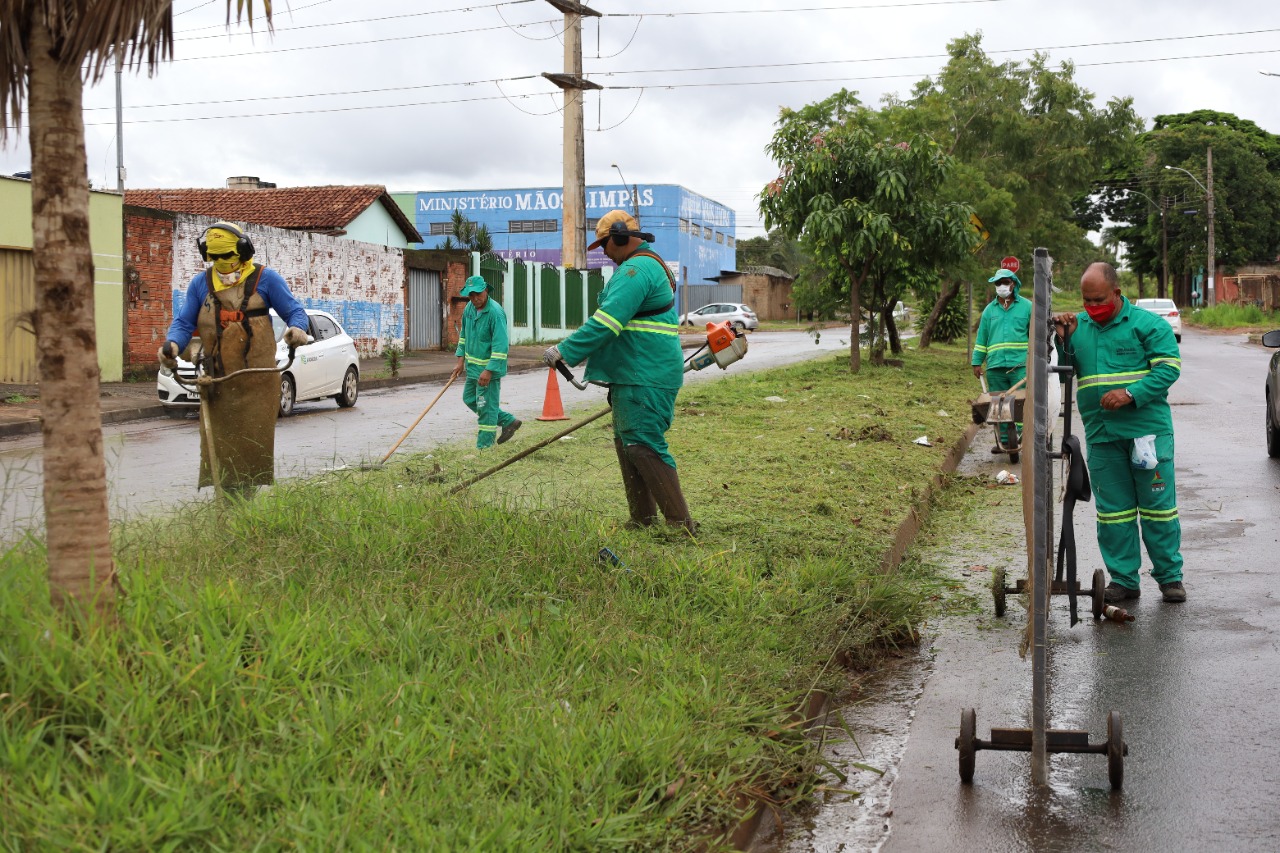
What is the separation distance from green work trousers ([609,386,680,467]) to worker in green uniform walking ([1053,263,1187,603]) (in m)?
2.11

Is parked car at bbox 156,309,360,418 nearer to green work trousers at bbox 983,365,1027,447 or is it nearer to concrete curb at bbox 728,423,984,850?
concrete curb at bbox 728,423,984,850

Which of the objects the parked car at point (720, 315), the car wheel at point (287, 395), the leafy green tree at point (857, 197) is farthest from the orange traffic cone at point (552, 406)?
the parked car at point (720, 315)

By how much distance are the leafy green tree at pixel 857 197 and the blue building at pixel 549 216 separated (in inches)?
1801

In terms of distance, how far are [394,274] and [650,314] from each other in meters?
26.7

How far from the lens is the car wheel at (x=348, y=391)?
18688 millimetres

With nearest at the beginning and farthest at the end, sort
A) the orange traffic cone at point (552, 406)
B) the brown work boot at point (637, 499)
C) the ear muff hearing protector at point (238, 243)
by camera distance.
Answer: the ear muff hearing protector at point (238, 243) → the brown work boot at point (637, 499) → the orange traffic cone at point (552, 406)

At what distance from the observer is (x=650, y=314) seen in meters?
6.97

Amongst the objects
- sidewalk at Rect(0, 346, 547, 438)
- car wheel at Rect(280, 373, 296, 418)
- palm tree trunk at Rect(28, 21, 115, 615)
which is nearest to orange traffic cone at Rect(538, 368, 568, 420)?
sidewalk at Rect(0, 346, 547, 438)

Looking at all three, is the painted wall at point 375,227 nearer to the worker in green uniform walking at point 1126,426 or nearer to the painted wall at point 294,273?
the painted wall at point 294,273

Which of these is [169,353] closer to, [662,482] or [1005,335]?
[662,482]

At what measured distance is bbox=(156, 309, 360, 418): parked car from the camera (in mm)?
16719

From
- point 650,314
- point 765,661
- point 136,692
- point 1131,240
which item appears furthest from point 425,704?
point 1131,240

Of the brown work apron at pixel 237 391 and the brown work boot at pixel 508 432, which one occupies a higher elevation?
the brown work apron at pixel 237 391

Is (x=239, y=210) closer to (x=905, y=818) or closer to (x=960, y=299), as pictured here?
(x=960, y=299)
